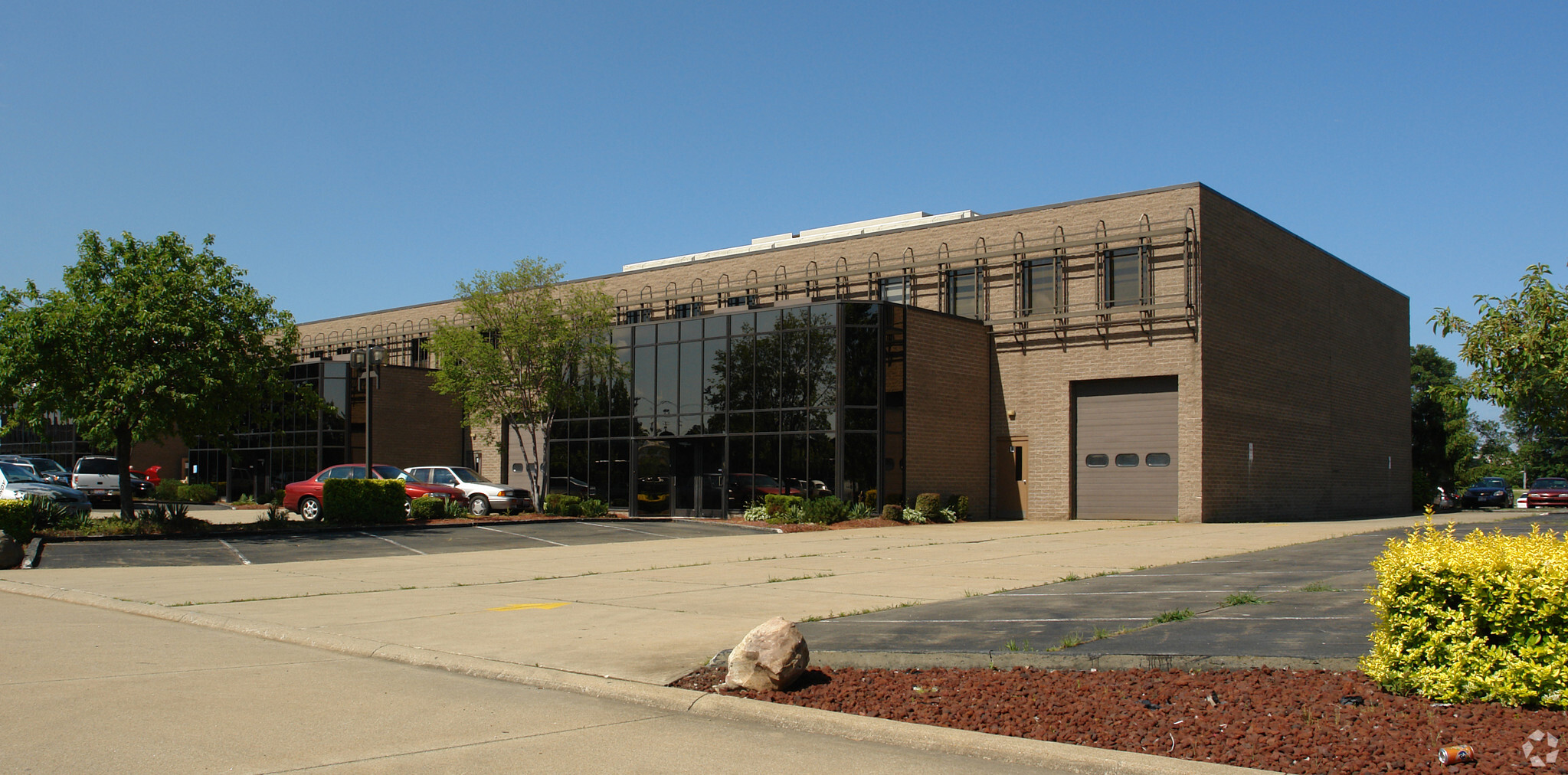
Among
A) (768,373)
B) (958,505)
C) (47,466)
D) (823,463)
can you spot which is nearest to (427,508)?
(768,373)

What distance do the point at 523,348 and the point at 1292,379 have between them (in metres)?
24.0

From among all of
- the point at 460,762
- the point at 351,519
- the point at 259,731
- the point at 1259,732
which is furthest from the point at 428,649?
the point at 351,519

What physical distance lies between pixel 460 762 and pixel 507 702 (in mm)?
1639

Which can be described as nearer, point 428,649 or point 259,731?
point 259,731

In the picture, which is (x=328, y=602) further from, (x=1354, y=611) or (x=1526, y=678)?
(x=1526, y=678)

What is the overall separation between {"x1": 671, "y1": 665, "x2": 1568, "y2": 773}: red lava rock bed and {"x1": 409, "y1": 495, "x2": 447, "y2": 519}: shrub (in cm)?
2213

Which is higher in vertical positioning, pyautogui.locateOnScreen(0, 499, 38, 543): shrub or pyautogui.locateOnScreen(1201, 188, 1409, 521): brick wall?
pyautogui.locateOnScreen(1201, 188, 1409, 521): brick wall

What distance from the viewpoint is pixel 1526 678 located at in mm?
5902

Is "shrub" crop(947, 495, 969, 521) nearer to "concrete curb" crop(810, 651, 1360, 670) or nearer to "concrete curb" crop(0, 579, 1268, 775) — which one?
"concrete curb" crop(0, 579, 1268, 775)

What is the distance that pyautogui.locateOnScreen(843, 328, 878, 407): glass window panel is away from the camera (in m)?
30.3

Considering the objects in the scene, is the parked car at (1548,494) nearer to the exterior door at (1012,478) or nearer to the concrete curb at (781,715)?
the exterior door at (1012,478)

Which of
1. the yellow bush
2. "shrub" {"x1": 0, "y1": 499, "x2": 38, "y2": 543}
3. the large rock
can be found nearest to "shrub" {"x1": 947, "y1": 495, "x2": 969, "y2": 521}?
"shrub" {"x1": 0, "y1": 499, "x2": 38, "y2": 543}
